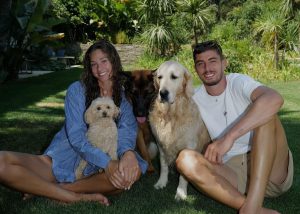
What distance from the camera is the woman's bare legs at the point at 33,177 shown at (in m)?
3.63

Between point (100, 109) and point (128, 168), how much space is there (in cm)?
58

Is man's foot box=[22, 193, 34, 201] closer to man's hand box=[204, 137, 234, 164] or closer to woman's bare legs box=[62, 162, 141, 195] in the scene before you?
woman's bare legs box=[62, 162, 141, 195]

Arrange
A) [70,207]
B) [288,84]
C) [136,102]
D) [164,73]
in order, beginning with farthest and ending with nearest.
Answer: [288,84] < [136,102] < [164,73] < [70,207]

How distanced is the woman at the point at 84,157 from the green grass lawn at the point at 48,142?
0.19 meters

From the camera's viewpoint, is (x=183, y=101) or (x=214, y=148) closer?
(x=214, y=148)

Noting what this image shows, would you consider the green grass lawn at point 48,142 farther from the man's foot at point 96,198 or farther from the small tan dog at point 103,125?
the small tan dog at point 103,125

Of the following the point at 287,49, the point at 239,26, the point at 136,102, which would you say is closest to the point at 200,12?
the point at 287,49

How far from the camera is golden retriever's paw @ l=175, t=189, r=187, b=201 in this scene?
14.0ft

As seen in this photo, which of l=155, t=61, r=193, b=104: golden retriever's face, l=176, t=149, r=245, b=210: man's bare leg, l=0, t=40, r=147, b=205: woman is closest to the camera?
l=176, t=149, r=245, b=210: man's bare leg

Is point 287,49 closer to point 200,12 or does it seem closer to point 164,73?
point 200,12

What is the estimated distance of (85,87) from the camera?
13.4 ft

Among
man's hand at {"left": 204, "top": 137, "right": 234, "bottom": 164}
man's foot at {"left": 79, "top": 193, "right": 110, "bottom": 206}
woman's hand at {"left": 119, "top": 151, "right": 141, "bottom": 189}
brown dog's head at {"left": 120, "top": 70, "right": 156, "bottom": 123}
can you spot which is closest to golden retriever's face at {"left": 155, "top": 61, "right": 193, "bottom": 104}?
brown dog's head at {"left": 120, "top": 70, "right": 156, "bottom": 123}

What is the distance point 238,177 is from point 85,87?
1.59m

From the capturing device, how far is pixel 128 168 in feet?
12.4
